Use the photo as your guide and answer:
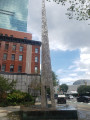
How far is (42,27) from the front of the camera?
15781 mm

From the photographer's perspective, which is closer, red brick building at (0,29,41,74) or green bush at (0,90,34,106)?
green bush at (0,90,34,106)

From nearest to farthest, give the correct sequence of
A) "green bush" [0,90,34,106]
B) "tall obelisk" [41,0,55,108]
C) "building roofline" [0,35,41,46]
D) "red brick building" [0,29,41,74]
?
"tall obelisk" [41,0,55,108]
"green bush" [0,90,34,106]
"red brick building" [0,29,41,74]
"building roofline" [0,35,41,46]

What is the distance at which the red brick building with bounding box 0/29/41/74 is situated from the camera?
39.2m

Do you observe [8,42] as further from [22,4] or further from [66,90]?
[22,4]

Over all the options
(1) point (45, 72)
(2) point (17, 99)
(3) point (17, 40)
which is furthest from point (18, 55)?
(1) point (45, 72)

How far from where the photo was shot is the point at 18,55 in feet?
134

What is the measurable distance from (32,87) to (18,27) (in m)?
68.8

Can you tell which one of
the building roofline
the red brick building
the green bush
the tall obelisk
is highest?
the building roofline

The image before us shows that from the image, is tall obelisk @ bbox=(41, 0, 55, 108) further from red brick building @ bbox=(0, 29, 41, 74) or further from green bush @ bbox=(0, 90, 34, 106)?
red brick building @ bbox=(0, 29, 41, 74)

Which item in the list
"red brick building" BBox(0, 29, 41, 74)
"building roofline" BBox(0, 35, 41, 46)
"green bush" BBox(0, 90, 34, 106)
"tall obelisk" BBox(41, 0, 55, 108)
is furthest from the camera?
"building roofline" BBox(0, 35, 41, 46)

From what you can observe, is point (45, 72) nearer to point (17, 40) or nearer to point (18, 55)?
point (18, 55)

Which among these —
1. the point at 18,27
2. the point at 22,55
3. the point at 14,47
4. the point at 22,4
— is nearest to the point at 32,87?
the point at 22,55

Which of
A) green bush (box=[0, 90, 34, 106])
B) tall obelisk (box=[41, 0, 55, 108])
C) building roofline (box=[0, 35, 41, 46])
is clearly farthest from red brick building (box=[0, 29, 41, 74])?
tall obelisk (box=[41, 0, 55, 108])

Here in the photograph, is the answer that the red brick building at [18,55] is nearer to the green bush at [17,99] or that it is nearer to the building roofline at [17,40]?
the building roofline at [17,40]
